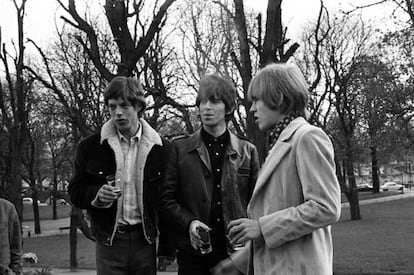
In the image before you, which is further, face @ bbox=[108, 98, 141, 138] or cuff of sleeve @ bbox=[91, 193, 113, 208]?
face @ bbox=[108, 98, 141, 138]

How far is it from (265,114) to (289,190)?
1.15 ft

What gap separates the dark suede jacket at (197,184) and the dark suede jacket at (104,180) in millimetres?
93

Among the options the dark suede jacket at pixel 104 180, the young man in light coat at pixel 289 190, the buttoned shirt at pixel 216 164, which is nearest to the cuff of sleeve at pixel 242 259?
the young man in light coat at pixel 289 190

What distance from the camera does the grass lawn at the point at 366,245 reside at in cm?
1748

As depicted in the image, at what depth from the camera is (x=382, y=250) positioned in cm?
2097

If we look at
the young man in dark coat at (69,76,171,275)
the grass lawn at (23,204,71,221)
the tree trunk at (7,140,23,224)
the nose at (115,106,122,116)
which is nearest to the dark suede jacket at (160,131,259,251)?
the young man in dark coat at (69,76,171,275)

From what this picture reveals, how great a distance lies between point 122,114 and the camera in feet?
12.0

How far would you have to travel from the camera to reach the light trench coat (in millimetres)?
2516

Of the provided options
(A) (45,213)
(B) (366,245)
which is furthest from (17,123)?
(A) (45,213)

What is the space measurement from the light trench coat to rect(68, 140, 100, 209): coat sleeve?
1226 millimetres

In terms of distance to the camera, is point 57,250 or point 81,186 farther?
point 57,250

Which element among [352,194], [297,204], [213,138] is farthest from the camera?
[352,194]

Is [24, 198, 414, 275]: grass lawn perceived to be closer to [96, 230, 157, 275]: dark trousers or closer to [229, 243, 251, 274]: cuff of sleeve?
[96, 230, 157, 275]: dark trousers

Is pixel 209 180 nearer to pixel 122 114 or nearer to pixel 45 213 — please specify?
pixel 122 114
